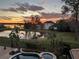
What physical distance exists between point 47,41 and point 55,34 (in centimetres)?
27

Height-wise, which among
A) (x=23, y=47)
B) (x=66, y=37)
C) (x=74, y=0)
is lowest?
(x=23, y=47)

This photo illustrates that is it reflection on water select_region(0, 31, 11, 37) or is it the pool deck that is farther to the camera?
reflection on water select_region(0, 31, 11, 37)

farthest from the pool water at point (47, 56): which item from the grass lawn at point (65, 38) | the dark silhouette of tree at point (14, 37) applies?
the dark silhouette of tree at point (14, 37)

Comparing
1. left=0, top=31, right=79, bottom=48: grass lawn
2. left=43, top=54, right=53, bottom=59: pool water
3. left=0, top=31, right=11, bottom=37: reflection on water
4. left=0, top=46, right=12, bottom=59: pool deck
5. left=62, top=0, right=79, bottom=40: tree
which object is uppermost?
left=62, top=0, right=79, bottom=40: tree

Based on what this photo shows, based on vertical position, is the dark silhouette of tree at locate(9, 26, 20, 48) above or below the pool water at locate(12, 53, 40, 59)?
above

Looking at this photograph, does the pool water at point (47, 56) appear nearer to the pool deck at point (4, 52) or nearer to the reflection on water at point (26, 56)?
the reflection on water at point (26, 56)

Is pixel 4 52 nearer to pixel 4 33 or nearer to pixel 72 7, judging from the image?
pixel 4 33

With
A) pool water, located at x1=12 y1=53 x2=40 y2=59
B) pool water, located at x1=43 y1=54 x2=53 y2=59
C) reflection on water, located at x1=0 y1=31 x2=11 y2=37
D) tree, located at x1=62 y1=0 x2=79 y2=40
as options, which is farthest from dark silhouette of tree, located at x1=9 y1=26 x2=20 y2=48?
tree, located at x1=62 y1=0 x2=79 y2=40

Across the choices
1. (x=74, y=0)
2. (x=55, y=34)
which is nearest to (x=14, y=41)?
(x=55, y=34)

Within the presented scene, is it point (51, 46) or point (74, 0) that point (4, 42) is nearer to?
point (51, 46)

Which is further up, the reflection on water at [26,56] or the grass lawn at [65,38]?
the grass lawn at [65,38]

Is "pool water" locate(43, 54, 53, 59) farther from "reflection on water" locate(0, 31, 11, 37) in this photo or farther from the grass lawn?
"reflection on water" locate(0, 31, 11, 37)

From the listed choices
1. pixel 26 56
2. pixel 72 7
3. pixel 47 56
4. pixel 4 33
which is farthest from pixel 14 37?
pixel 72 7

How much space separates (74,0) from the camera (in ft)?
10.8
